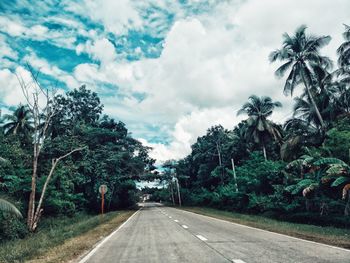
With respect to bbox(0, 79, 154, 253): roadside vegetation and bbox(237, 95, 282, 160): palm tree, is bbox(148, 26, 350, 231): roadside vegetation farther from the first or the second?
bbox(0, 79, 154, 253): roadside vegetation

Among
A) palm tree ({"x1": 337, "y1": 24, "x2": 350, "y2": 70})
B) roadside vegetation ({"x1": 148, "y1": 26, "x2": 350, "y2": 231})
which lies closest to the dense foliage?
roadside vegetation ({"x1": 148, "y1": 26, "x2": 350, "y2": 231})

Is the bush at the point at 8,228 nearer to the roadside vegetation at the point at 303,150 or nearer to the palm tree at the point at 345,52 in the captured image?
the roadside vegetation at the point at 303,150

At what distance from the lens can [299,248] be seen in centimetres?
834

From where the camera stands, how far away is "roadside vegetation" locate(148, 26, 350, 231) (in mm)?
18891

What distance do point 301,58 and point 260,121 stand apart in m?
11.0

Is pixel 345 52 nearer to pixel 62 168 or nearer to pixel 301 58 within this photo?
pixel 301 58

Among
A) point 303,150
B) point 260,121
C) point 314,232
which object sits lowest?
point 314,232

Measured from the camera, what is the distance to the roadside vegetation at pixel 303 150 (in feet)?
Result: 62.0

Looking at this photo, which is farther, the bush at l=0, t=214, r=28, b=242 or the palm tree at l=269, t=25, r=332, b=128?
the palm tree at l=269, t=25, r=332, b=128

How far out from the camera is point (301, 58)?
30125mm

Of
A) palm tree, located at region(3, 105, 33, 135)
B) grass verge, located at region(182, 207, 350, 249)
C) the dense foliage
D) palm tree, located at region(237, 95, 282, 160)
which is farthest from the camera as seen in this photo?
palm tree, located at region(3, 105, 33, 135)

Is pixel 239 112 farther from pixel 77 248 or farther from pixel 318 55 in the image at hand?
pixel 77 248

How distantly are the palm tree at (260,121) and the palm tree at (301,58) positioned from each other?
29.8ft

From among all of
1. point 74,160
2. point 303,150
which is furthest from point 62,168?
point 303,150
